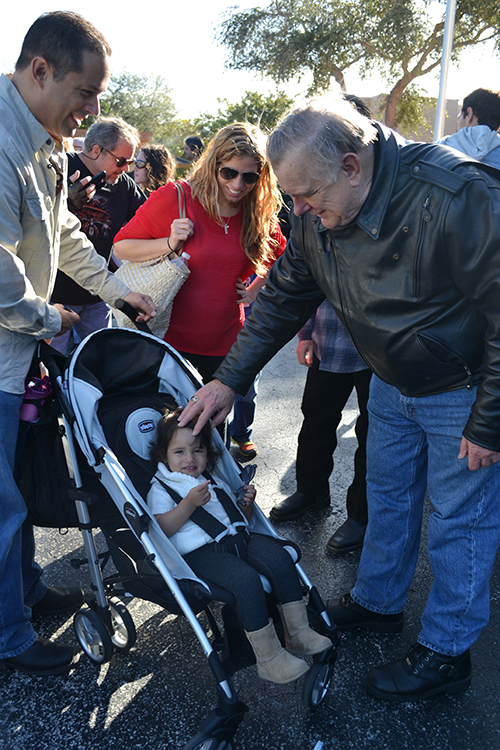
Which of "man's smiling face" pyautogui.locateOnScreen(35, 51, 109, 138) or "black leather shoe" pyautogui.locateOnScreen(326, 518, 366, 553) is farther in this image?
"black leather shoe" pyautogui.locateOnScreen(326, 518, 366, 553)

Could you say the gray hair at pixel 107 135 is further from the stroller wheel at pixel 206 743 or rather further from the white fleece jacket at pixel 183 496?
the stroller wheel at pixel 206 743

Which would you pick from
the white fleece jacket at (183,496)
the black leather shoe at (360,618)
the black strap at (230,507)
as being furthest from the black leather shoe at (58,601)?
the black leather shoe at (360,618)

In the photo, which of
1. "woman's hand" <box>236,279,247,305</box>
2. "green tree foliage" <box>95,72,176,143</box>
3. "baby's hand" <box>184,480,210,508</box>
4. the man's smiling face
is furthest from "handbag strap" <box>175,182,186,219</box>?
"green tree foliage" <box>95,72,176,143</box>

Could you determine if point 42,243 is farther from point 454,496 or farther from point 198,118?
point 198,118

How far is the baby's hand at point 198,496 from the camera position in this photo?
2.21 meters

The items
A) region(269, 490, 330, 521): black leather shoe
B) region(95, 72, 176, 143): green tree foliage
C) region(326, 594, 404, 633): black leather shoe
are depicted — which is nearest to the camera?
region(326, 594, 404, 633): black leather shoe

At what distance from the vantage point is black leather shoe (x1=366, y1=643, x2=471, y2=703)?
7.29ft

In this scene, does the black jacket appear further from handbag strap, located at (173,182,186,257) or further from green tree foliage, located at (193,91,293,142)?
green tree foliage, located at (193,91,293,142)

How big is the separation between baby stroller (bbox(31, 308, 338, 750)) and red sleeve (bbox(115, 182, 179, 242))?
Result: 2.07 feet

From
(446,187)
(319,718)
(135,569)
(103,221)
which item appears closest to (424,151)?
(446,187)

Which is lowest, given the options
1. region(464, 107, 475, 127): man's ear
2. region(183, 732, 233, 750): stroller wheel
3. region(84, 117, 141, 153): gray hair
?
region(183, 732, 233, 750): stroller wheel

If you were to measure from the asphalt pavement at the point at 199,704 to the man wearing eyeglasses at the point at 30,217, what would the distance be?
0.18 m

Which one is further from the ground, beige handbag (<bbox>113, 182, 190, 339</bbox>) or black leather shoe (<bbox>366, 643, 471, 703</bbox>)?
beige handbag (<bbox>113, 182, 190, 339</bbox>)

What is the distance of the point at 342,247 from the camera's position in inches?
77.5
